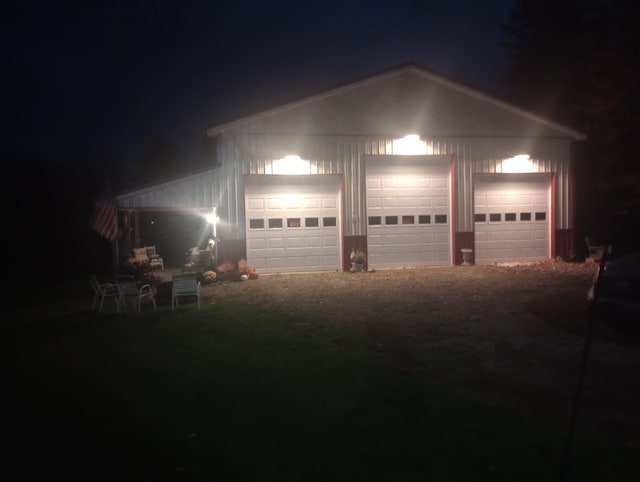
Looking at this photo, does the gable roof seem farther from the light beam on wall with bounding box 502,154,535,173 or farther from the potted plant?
the potted plant

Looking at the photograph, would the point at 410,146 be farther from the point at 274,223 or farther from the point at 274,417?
the point at 274,417

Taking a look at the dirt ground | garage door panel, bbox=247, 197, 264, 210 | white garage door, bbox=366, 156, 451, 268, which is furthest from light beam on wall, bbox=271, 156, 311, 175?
the dirt ground

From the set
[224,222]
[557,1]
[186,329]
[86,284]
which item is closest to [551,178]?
[224,222]

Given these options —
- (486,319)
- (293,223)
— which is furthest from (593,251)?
(486,319)

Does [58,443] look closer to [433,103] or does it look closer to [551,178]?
[433,103]

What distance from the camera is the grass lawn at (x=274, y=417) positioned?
3990mm

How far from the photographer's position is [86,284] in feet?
52.0

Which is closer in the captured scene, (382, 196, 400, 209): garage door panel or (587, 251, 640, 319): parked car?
(587, 251, 640, 319): parked car

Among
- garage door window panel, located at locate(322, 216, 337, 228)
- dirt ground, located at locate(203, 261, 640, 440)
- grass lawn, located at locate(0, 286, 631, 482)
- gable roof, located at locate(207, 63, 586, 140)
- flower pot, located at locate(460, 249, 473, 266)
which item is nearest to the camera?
grass lawn, located at locate(0, 286, 631, 482)

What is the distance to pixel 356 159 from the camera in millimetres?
15977

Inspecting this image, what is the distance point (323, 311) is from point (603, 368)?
501 cm

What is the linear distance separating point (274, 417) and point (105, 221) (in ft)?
33.8

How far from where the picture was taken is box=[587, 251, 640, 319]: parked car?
23.4 ft

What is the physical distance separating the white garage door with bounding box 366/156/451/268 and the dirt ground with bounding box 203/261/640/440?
101 cm
